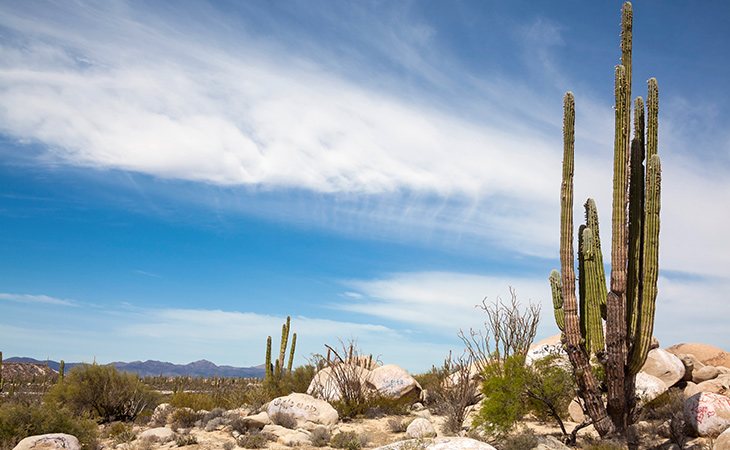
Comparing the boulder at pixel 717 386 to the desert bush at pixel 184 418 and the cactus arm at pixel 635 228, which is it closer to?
the cactus arm at pixel 635 228

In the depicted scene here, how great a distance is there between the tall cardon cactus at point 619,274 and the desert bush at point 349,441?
4.70 metres

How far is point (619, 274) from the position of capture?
11703mm

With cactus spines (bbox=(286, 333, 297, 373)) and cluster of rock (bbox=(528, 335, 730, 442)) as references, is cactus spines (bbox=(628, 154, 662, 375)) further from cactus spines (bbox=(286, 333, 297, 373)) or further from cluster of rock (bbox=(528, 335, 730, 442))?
cactus spines (bbox=(286, 333, 297, 373))

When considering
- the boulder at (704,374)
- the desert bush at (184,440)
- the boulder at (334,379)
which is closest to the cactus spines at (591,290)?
the boulder at (334,379)

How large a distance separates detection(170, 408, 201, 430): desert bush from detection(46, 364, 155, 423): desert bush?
180 cm

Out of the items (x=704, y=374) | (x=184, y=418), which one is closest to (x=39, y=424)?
(x=184, y=418)

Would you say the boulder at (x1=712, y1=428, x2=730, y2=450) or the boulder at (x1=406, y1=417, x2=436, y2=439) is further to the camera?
the boulder at (x1=406, y1=417, x2=436, y2=439)

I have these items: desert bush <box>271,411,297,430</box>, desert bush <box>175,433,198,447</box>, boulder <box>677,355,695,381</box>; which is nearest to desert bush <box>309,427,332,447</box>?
desert bush <box>271,411,297,430</box>

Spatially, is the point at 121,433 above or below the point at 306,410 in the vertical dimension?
below

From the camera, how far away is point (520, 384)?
42.4 feet

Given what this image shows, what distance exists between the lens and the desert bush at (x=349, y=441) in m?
12.8

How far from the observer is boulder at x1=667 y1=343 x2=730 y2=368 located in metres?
22.0

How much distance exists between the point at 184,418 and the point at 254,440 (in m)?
3.66

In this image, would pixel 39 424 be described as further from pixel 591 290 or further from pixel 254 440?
pixel 591 290
